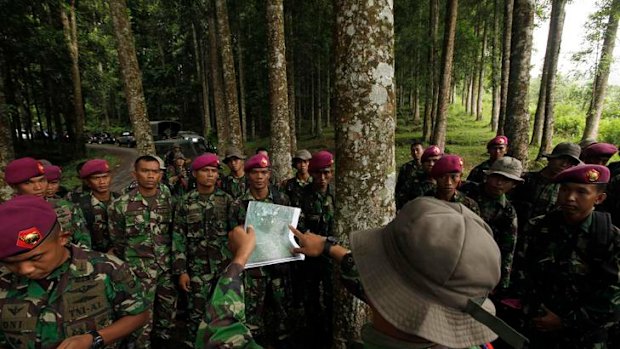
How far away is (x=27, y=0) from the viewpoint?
11.5 m

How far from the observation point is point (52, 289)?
6.16 feet

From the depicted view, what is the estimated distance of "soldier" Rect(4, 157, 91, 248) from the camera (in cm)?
331

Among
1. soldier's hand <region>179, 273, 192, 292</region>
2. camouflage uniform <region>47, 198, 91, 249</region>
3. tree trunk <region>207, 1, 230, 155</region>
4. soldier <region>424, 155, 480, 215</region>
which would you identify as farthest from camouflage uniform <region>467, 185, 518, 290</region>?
tree trunk <region>207, 1, 230, 155</region>

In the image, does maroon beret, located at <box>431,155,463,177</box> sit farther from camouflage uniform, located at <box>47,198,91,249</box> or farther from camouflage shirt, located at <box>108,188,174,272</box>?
camouflage uniform, located at <box>47,198,91,249</box>

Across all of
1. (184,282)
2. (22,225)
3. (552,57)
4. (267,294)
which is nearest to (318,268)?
(267,294)

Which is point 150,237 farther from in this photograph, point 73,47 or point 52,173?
point 73,47

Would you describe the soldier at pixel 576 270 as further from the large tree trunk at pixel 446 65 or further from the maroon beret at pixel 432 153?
the large tree trunk at pixel 446 65

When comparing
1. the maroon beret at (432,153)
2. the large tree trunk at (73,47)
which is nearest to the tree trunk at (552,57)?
the maroon beret at (432,153)

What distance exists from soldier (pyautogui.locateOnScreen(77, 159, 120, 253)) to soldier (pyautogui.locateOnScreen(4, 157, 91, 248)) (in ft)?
1.25

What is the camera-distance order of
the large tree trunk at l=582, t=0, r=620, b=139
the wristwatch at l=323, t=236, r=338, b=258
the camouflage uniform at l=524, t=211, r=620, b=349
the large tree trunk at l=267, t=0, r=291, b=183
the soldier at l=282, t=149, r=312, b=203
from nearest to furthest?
the wristwatch at l=323, t=236, r=338, b=258
the camouflage uniform at l=524, t=211, r=620, b=349
the soldier at l=282, t=149, r=312, b=203
the large tree trunk at l=267, t=0, r=291, b=183
the large tree trunk at l=582, t=0, r=620, b=139

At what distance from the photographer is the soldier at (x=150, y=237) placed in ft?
12.1

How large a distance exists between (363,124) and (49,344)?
251 centimetres

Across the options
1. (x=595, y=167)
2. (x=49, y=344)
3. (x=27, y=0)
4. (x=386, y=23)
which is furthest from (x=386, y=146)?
(x=27, y=0)

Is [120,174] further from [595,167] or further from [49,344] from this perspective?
[595,167]
